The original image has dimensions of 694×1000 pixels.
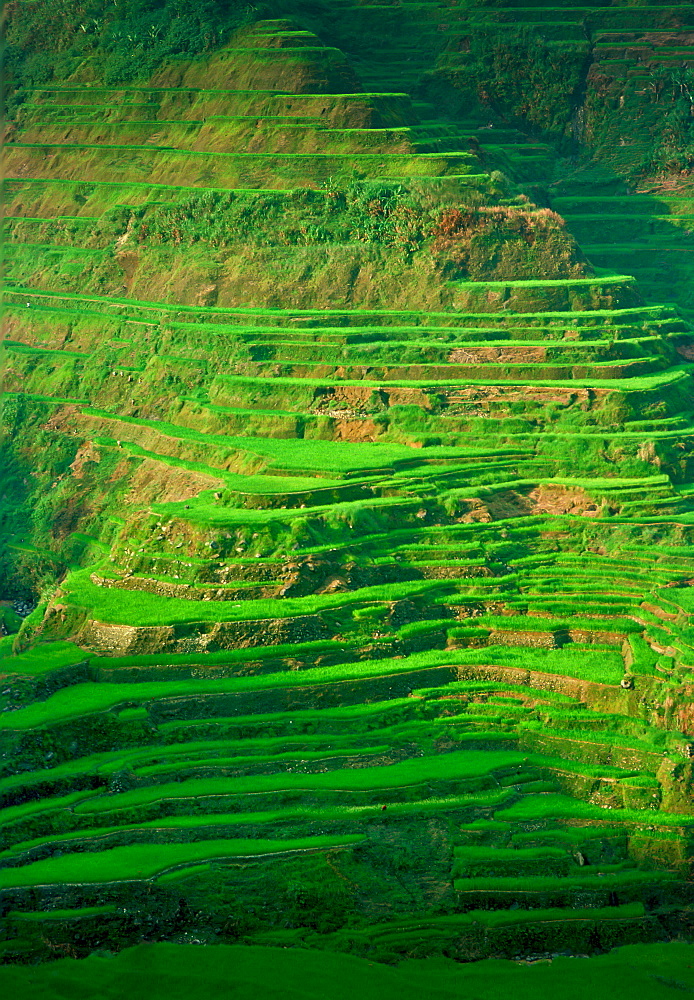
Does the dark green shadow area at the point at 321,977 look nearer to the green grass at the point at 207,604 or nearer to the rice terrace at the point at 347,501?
the rice terrace at the point at 347,501

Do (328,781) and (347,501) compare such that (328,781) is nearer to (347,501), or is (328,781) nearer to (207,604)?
(207,604)

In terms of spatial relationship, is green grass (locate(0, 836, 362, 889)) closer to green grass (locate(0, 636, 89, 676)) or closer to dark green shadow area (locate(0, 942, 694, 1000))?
dark green shadow area (locate(0, 942, 694, 1000))

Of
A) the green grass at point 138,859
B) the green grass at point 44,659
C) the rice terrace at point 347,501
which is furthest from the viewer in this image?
the green grass at point 44,659

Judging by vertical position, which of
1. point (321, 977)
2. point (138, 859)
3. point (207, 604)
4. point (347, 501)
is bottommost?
point (347, 501)

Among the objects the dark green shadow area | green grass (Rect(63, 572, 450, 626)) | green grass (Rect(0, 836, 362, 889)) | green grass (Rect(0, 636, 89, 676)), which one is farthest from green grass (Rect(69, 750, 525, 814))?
green grass (Rect(63, 572, 450, 626))

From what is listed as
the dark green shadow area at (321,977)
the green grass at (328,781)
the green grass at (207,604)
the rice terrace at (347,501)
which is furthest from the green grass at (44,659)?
the dark green shadow area at (321,977)

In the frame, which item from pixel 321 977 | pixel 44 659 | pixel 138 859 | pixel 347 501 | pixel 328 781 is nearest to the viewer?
pixel 321 977

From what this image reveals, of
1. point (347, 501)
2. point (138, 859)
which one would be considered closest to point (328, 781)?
point (138, 859)
